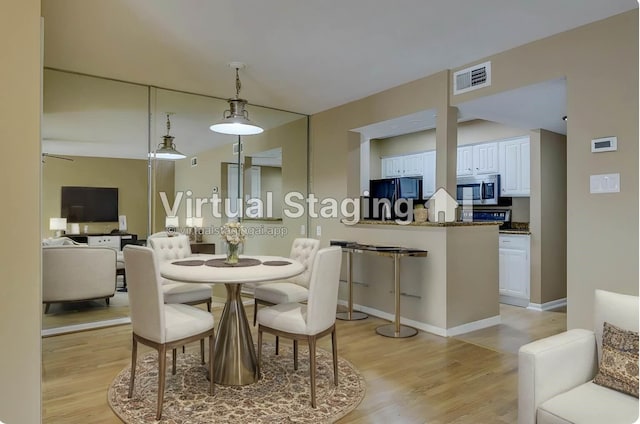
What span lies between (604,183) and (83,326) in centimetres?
481

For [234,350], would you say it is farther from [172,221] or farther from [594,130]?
[594,130]

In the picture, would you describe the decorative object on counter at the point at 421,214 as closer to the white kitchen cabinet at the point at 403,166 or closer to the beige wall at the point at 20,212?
the white kitchen cabinet at the point at 403,166

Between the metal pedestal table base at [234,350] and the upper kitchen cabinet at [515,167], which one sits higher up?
the upper kitchen cabinet at [515,167]

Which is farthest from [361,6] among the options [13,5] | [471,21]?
[13,5]

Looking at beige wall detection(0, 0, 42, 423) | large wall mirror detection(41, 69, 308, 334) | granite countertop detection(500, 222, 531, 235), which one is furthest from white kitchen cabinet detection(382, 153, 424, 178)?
beige wall detection(0, 0, 42, 423)

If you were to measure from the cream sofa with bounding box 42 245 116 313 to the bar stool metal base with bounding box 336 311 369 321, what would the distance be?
2599 mm

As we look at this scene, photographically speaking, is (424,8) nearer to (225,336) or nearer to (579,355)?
(579,355)

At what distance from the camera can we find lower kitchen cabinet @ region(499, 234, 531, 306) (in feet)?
16.5

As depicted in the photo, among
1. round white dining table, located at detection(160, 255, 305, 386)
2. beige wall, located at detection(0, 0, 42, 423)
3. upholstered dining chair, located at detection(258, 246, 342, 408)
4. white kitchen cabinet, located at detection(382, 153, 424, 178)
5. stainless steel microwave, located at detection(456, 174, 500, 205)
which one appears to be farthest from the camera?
white kitchen cabinet, located at detection(382, 153, 424, 178)

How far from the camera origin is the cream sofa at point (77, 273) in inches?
161

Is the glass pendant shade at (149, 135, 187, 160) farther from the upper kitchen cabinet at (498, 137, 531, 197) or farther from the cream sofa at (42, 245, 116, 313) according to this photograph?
the upper kitchen cabinet at (498, 137, 531, 197)

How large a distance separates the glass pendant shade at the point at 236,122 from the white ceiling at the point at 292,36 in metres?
0.40

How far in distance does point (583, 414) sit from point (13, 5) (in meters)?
2.89

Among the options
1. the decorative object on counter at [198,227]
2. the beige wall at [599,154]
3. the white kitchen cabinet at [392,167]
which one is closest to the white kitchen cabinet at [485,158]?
the white kitchen cabinet at [392,167]
